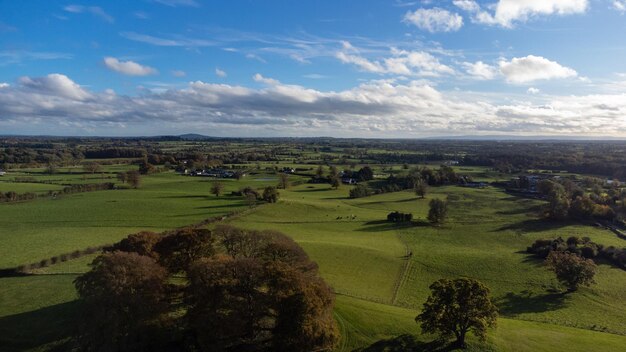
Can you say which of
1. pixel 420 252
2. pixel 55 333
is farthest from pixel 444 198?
pixel 55 333

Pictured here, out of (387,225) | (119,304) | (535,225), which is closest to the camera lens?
(119,304)

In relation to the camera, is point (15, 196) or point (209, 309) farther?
point (15, 196)

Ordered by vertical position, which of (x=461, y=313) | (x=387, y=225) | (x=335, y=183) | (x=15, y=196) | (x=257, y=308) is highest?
(x=257, y=308)

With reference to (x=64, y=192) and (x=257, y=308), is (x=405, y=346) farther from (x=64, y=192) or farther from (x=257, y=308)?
(x=64, y=192)

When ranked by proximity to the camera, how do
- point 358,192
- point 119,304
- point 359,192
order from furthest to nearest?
point 359,192
point 358,192
point 119,304

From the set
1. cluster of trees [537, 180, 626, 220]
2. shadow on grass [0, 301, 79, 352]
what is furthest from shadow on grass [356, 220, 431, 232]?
shadow on grass [0, 301, 79, 352]

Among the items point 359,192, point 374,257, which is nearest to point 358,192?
point 359,192

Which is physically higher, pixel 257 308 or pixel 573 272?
pixel 257 308
